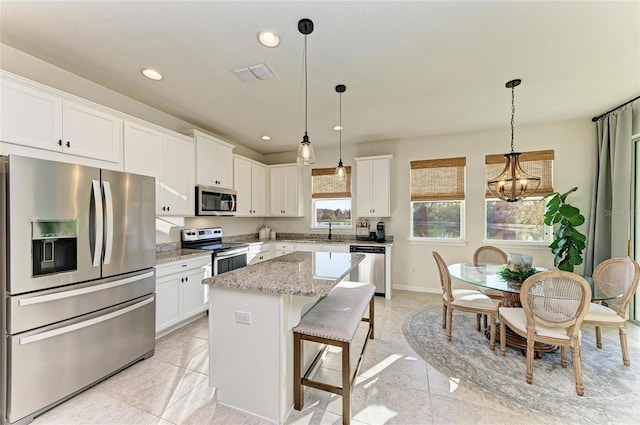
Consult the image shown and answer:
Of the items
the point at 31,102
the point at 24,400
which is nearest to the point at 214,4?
the point at 31,102

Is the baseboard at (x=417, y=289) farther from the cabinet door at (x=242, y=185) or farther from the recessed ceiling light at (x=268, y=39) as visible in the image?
the recessed ceiling light at (x=268, y=39)

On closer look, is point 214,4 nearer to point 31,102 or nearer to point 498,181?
point 31,102

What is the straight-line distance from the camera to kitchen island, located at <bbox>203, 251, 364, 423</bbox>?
1653 mm

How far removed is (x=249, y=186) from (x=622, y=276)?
5053 mm

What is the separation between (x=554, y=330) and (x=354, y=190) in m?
3.51

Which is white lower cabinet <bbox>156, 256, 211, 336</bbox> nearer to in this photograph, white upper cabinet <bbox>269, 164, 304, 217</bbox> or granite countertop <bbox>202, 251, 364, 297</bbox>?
granite countertop <bbox>202, 251, 364, 297</bbox>

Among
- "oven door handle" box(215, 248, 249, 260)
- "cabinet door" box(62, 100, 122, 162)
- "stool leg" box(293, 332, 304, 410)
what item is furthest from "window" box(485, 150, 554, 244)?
"cabinet door" box(62, 100, 122, 162)

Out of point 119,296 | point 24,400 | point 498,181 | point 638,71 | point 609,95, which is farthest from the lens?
point 609,95

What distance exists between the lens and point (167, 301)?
2.81 m

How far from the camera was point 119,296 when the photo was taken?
219 centimetres

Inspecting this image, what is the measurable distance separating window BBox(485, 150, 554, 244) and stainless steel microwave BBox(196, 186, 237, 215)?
430 centimetres

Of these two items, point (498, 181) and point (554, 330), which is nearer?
point (554, 330)

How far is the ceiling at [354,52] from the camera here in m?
1.73

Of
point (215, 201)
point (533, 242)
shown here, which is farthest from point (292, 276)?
point (533, 242)
